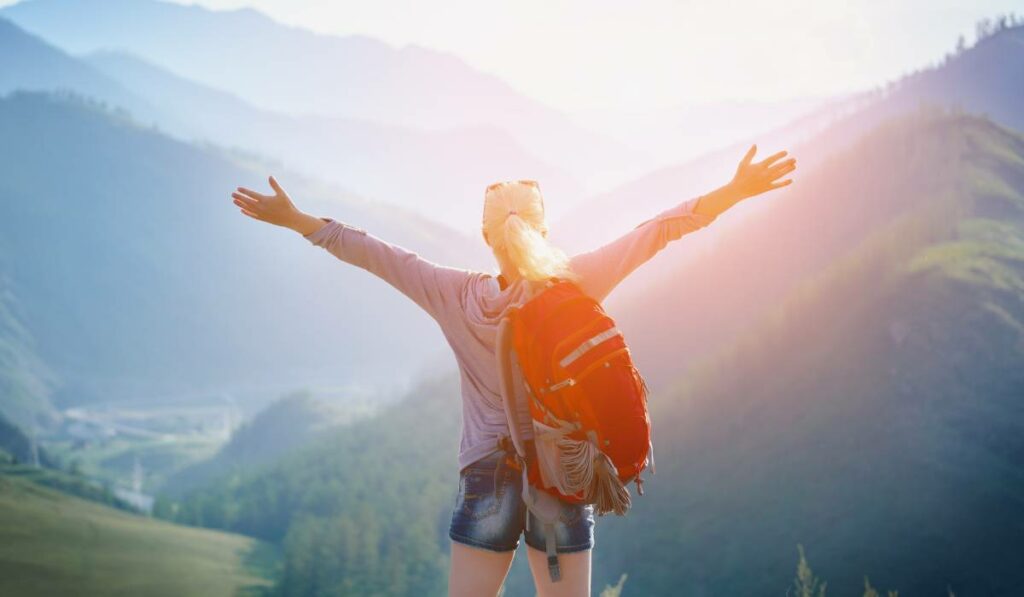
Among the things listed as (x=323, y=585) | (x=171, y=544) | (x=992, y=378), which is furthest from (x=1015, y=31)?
(x=171, y=544)

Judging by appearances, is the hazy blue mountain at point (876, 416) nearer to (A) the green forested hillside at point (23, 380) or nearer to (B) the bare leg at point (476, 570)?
(B) the bare leg at point (476, 570)

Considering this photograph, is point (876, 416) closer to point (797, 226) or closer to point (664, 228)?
point (797, 226)

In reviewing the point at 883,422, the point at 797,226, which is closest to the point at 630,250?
the point at 883,422

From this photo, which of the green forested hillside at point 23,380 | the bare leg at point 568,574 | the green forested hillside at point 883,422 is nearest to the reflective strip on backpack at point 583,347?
the bare leg at point 568,574

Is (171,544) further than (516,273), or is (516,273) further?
(171,544)

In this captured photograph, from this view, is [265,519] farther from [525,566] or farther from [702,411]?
[702,411]

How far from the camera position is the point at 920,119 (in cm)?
3094

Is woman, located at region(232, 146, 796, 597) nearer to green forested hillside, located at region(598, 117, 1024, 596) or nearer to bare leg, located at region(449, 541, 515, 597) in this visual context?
bare leg, located at region(449, 541, 515, 597)

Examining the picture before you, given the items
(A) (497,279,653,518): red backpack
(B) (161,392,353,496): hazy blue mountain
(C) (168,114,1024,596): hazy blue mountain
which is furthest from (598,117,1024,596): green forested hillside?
(B) (161,392,353,496): hazy blue mountain

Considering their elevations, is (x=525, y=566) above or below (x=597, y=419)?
below

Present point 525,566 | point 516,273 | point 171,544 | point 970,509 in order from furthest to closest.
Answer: point 171,544 < point 525,566 < point 970,509 < point 516,273

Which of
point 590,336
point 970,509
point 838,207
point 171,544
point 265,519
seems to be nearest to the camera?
point 590,336

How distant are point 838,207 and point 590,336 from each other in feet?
111

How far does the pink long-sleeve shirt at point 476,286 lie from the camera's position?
Answer: 3.25 meters
